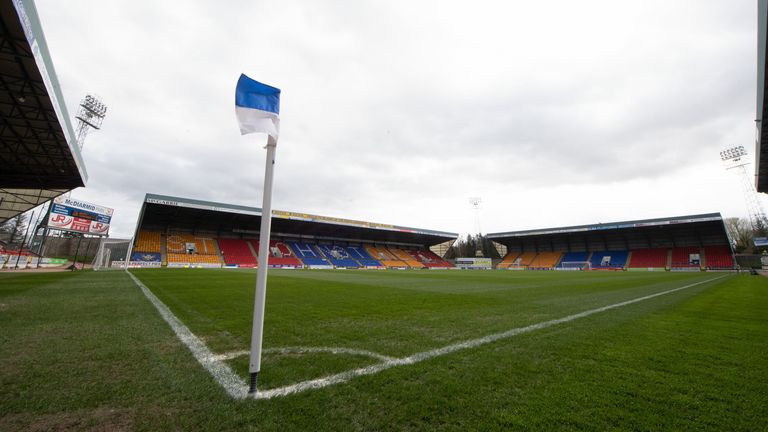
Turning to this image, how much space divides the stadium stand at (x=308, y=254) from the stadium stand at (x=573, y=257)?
135ft

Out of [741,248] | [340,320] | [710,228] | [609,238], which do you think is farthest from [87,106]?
[741,248]

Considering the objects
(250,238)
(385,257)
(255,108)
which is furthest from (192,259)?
(255,108)

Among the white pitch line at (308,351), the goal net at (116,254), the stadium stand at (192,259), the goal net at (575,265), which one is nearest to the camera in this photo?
the white pitch line at (308,351)

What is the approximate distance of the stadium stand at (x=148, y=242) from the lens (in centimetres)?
3588

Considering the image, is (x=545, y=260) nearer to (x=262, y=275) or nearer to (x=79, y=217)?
(x=262, y=275)

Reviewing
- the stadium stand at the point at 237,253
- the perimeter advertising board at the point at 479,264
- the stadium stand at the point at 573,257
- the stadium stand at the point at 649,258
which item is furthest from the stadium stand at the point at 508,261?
the stadium stand at the point at 237,253

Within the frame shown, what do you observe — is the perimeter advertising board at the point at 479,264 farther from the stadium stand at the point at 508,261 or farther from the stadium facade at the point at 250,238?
the stadium facade at the point at 250,238

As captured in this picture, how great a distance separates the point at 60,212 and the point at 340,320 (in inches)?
1224

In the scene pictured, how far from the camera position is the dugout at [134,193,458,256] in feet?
119

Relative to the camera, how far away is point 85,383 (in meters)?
2.58

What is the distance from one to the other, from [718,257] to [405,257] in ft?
150

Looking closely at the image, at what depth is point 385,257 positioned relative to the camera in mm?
55000

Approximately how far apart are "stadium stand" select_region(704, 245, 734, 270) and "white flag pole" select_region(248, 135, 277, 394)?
201 feet

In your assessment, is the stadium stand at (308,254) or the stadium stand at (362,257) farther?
the stadium stand at (362,257)
